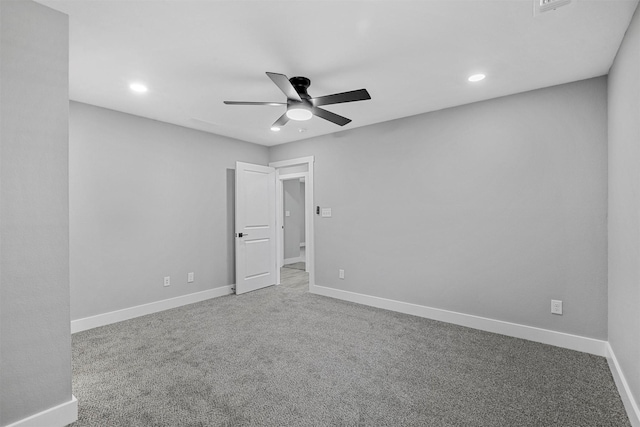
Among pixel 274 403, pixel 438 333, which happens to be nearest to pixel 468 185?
pixel 438 333

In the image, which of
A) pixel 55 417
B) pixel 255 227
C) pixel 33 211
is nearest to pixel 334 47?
pixel 33 211

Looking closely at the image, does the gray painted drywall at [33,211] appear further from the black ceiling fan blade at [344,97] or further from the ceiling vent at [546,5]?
the ceiling vent at [546,5]

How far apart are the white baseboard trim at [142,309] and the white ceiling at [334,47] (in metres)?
2.41

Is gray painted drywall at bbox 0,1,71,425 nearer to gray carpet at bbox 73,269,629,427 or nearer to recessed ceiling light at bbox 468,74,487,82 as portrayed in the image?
gray carpet at bbox 73,269,629,427

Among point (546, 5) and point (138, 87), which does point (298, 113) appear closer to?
point (138, 87)

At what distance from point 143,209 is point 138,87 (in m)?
1.54

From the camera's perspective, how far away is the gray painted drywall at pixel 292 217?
7.52 m

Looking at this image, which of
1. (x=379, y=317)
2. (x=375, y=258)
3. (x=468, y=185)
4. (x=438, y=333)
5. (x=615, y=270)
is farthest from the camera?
(x=375, y=258)

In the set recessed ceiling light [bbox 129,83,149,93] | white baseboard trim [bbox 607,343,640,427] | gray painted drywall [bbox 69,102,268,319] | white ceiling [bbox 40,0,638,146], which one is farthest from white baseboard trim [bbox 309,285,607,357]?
recessed ceiling light [bbox 129,83,149,93]

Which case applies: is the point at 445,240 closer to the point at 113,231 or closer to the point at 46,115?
the point at 46,115

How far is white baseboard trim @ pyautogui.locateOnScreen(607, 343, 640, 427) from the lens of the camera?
171 centimetres

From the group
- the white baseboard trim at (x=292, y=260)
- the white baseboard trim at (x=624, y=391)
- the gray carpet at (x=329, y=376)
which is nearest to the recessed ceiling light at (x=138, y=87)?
the gray carpet at (x=329, y=376)

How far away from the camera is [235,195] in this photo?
4.66 m

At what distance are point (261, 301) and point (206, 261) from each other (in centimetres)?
103
